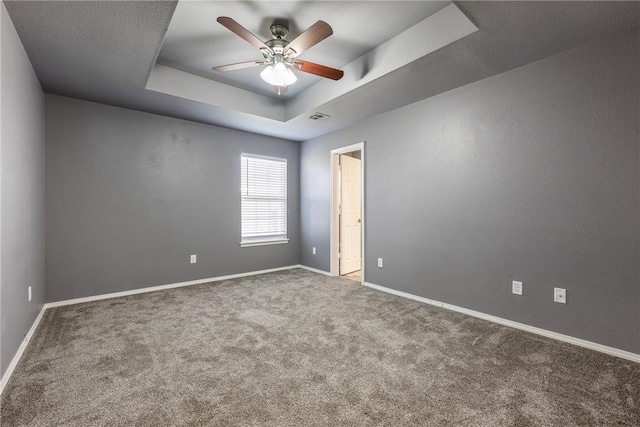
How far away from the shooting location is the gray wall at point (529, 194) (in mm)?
2189

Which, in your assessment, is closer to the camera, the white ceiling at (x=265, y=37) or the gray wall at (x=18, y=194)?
the gray wall at (x=18, y=194)

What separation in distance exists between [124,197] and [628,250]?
5049mm

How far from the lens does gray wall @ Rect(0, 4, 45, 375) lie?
6.18 ft

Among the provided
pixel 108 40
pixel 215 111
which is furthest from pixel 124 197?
pixel 108 40

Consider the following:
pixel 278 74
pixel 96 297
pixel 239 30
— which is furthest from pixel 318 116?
pixel 96 297

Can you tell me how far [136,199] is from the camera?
3.83 m

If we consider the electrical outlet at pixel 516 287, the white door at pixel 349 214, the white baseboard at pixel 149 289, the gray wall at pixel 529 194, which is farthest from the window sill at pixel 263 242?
the electrical outlet at pixel 516 287

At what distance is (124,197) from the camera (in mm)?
3738

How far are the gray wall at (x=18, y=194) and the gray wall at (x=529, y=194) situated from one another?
356 centimetres

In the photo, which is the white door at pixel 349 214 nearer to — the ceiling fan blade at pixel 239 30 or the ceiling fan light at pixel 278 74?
the ceiling fan light at pixel 278 74

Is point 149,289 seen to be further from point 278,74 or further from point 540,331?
point 540,331

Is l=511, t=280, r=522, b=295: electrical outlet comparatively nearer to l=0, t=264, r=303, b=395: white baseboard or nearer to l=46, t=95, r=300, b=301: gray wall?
l=0, t=264, r=303, b=395: white baseboard

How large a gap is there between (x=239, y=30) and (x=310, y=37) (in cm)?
51

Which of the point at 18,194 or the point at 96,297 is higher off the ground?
the point at 18,194
